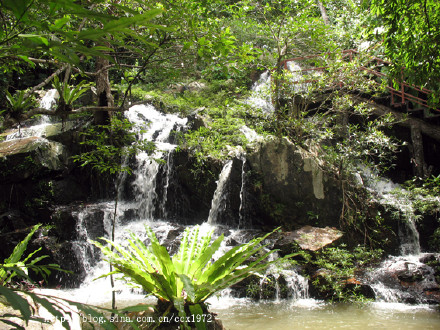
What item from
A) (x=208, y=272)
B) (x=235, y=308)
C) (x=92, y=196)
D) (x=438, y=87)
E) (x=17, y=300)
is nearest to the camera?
(x=17, y=300)

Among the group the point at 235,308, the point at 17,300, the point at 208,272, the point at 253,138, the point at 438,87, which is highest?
the point at 253,138

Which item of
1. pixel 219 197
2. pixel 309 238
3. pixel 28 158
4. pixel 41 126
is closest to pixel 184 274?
pixel 309 238

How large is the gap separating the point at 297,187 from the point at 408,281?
10.6ft

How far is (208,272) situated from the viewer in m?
2.93

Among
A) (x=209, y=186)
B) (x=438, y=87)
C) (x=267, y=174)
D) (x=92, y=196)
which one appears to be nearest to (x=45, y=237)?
(x=92, y=196)

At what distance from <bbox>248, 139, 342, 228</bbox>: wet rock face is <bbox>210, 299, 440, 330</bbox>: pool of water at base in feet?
9.19

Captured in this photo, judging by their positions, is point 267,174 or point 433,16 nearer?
point 433,16

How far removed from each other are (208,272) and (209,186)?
6061 millimetres

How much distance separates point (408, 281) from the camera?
6.02 metres

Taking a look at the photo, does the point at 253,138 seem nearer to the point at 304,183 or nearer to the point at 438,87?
the point at 304,183

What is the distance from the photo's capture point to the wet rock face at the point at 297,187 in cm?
816

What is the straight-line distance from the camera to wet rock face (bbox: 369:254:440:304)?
565cm

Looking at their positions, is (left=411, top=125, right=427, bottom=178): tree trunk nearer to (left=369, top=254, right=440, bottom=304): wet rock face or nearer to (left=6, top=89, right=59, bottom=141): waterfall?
(left=369, top=254, right=440, bottom=304): wet rock face

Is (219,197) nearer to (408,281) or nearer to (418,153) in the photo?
(408,281)
